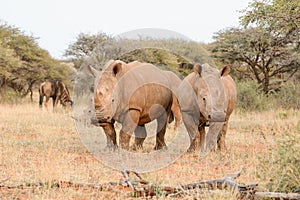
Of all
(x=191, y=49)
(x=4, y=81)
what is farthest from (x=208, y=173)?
(x=4, y=81)

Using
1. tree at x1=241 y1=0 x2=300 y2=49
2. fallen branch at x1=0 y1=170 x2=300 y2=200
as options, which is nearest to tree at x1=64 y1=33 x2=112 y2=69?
tree at x1=241 y1=0 x2=300 y2=49

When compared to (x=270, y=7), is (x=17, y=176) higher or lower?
lower

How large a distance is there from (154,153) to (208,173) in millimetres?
2112

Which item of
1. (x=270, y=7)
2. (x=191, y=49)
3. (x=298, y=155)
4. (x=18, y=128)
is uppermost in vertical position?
(x=270, y=7)

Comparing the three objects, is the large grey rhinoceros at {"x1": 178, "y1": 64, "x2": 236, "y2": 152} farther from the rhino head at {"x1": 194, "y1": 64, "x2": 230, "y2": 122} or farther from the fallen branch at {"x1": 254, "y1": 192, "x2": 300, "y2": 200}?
the fallen branch at {"x1": 254, "y1": 192, "x2": 300, "y2": 200}

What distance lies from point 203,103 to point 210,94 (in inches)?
7.3

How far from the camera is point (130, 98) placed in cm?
789

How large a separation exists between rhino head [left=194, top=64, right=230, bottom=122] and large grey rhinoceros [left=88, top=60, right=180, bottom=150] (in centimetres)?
79

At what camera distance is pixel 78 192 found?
5039 mm

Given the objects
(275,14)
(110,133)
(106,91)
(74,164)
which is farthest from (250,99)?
(74,164)

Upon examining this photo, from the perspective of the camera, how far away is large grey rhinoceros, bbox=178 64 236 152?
7.96m

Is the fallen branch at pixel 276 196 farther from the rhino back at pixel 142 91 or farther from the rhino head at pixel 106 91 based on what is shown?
the rhino back at pixel 142 91

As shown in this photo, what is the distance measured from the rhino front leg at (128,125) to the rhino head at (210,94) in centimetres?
108

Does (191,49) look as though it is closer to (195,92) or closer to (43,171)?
(195,92)
